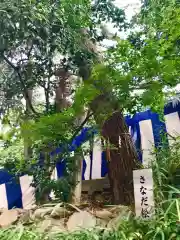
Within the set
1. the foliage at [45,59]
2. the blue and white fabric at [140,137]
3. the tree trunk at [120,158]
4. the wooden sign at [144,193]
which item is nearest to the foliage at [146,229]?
the wooden sign at [144,193]

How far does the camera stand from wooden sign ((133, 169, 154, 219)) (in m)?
2.76

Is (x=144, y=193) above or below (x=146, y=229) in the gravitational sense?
above

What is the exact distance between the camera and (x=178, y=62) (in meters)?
3.11

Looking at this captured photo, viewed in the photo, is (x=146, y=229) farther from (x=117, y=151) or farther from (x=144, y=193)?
(x=117, y=151)

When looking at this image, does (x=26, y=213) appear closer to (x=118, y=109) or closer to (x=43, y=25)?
(x=118, y=109)

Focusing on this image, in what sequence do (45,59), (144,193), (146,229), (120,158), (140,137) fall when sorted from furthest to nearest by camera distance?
(140,137), (45,59), (120,158), (144,193), (146,229)

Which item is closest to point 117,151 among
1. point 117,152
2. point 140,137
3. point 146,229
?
point 117,152

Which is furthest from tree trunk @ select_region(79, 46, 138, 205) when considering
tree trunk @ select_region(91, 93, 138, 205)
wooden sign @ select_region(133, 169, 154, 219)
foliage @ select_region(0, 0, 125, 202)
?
wooden sign @ select_region(133, 169, 154, 219)

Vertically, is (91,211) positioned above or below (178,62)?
below

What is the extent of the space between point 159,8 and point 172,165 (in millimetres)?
2267

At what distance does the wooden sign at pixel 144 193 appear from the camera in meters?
2.76

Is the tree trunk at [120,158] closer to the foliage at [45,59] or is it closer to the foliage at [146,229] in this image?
the foliage at [45,59]

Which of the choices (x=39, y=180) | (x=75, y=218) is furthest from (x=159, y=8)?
(x=75, y=218)

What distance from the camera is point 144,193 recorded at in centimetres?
284
